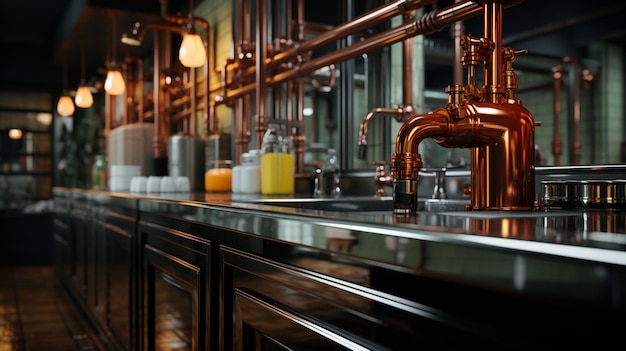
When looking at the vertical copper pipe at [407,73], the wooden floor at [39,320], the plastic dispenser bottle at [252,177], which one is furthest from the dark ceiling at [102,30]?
the wooden floor at [39,320]

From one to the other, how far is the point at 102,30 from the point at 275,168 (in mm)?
4162

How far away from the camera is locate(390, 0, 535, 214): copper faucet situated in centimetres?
109

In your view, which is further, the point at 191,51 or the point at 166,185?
the point at 191,51

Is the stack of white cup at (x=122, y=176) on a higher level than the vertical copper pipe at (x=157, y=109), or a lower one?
lower

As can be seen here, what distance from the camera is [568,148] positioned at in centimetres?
226

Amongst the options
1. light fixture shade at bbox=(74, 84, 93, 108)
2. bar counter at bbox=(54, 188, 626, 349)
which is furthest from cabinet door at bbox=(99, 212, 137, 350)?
light fixture shade at bbox=(74, 84, 93, 108)

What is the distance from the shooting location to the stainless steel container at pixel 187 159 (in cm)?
362

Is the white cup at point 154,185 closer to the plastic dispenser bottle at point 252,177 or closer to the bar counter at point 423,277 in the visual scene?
the plastic dispenser bottle at point 252,177

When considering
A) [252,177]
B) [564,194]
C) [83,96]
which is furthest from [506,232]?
[83,96]

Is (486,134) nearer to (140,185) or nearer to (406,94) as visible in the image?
(406,94)

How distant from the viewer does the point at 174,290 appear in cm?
186

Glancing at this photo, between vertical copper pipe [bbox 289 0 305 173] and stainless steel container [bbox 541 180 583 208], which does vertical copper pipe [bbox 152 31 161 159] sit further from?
stainless steel container [bbox 541 180 583 208]

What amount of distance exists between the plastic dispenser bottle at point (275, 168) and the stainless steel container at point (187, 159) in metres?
1.21

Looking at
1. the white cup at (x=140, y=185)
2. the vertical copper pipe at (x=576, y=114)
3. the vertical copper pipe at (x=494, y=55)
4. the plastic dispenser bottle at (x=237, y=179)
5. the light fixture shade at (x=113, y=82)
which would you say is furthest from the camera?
the light fixture shade at (x=113, y=82)
